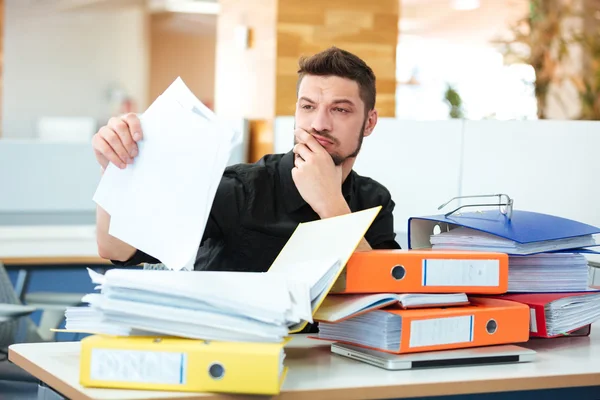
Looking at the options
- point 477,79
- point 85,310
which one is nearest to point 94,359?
point 85,310

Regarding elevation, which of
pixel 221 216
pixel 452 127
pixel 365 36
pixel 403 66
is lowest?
pixel 221 216

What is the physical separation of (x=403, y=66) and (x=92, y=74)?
4.53 m

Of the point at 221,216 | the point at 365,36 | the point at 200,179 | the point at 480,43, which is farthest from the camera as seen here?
the point at 480,43

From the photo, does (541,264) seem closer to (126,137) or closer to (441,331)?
(441,331)

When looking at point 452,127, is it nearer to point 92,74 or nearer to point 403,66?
point 403,66

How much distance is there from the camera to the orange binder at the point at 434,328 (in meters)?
1.23

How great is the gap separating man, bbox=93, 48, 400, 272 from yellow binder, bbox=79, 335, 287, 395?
0.71 m

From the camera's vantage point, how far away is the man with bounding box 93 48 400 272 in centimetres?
178

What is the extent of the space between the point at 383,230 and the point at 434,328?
2.56ft

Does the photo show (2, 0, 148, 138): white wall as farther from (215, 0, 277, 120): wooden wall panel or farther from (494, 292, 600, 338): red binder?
(494, 292, 600, 338): red binder

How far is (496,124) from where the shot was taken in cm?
297

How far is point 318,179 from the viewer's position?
1.76 metres

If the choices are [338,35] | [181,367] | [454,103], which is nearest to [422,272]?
[181,367]

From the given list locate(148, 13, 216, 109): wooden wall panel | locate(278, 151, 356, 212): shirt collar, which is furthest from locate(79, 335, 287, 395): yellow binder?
locate(148, 13, 216, 109): wooden wall panel
